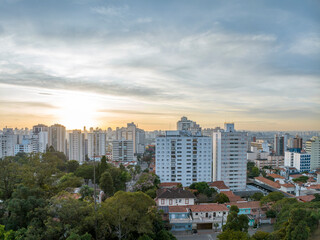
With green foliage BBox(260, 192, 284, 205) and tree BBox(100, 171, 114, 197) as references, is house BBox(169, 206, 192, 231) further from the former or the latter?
green foliage BBox(260, 192, 284, 205)

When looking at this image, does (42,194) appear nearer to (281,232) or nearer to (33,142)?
(281,232)

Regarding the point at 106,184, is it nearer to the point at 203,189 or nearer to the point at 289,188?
the point at 203,189

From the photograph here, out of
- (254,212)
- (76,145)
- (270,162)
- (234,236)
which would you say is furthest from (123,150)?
(234,236)

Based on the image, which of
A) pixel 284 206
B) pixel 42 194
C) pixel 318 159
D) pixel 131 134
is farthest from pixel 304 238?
pixel 131 134

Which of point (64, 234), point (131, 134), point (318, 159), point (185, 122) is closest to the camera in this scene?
point (64, 234)

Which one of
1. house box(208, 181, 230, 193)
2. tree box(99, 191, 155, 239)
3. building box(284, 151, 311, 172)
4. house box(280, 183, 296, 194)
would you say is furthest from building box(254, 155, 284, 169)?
tree box(99, 191, 155, 239)
